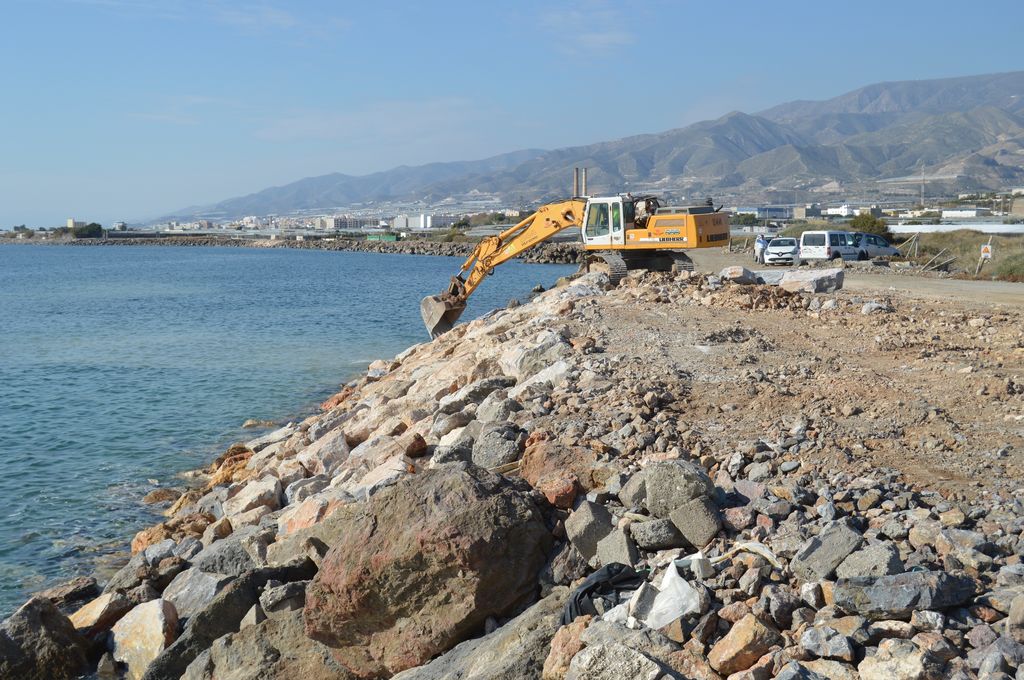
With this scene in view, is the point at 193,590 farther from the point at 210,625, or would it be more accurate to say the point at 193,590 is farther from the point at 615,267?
the point at 615,267

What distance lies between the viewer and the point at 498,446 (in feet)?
29.0

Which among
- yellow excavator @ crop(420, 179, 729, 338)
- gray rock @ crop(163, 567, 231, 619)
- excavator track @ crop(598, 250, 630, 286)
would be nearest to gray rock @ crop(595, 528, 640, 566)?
gray rock @ crop(163, 567, 231, 619)

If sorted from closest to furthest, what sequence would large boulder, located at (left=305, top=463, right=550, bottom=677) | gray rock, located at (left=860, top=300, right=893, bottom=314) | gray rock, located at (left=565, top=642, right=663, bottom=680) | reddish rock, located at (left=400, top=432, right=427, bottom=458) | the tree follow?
gray rock, located at (left=565, top=642, right=663, bottom=680), large boulder, located at (left=305, top=463, right=550, bottom=677), reddish rock, located at (left=400, top=432, right=427, bottom=458), gray rock, located at (left=860, top=300, right=893, bottom=314), the tree

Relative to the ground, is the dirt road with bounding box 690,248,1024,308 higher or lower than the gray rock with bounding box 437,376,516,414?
lower

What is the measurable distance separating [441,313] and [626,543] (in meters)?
16.3

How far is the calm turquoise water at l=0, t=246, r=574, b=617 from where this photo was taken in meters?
11.9

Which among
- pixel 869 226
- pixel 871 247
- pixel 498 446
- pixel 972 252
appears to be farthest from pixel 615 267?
pixel 869 226

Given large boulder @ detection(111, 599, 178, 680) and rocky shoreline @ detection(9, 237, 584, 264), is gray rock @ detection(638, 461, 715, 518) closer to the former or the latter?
large boulder @ detection(111, 599, 178, 680)

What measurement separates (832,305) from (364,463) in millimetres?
8010

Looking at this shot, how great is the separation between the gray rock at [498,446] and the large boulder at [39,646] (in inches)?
144

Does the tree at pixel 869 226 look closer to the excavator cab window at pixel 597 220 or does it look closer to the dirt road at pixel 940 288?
the dirt road at pixel 940 288

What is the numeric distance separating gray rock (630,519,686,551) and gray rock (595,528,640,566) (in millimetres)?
71

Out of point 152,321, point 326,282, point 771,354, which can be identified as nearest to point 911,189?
point 326,282

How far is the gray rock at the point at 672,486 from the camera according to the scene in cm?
680
